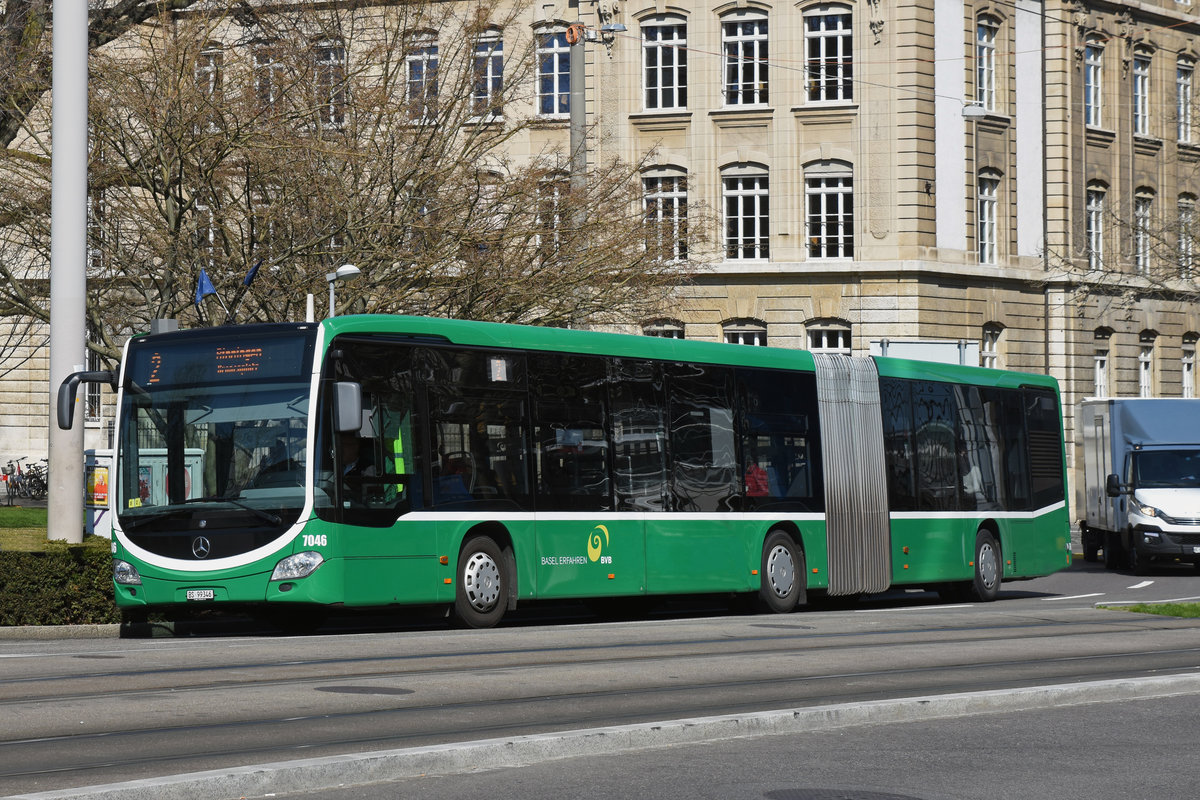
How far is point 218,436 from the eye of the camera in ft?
55.0

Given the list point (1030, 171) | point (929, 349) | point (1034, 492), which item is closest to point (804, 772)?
point (1034, 492)

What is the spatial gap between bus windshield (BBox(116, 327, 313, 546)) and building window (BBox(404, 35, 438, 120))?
41.2ft

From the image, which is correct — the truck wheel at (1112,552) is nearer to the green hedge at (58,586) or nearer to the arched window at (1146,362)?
the arched window at (1146,362)

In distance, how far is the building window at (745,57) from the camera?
46.7 m

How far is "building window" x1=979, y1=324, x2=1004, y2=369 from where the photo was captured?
48.3 metres

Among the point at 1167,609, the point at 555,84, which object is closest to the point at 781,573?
the point at 1167,609

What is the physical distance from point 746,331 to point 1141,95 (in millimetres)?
14483

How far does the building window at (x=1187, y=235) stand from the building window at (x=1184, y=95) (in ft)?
5.77


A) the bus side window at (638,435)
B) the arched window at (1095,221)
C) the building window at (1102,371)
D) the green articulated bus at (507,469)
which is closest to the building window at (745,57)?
the arched window at (1095,221)

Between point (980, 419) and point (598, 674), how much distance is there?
45.2 ft

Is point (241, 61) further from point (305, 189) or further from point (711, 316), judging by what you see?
point (711, 316)

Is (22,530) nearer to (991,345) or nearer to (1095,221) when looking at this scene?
(991,345)

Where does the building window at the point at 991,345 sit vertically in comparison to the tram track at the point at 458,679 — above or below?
above

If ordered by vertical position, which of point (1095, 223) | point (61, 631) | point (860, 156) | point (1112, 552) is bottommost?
point (1112, 552)
